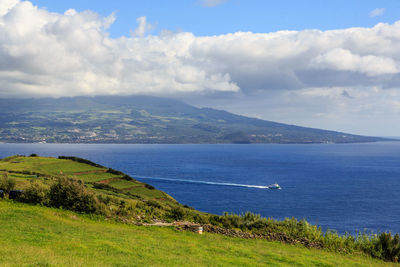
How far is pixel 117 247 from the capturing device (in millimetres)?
19859

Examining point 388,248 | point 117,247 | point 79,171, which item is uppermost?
point 117,247

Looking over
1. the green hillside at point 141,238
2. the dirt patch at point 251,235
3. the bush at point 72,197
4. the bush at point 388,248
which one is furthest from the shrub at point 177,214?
the bush at point 388,248

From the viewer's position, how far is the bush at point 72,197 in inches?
1195

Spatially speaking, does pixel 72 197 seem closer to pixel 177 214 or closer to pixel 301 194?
pixel 177 214

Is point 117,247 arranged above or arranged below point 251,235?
above

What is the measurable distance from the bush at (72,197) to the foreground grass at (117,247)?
1.18m

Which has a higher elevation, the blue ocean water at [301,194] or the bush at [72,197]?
the bush at [72,197]

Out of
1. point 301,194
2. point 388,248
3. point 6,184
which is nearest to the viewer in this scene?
point 388,248

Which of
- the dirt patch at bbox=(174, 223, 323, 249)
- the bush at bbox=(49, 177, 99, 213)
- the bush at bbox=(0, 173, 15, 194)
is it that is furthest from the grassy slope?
the dirt patch at bbox=(174, 223, 323, 249)

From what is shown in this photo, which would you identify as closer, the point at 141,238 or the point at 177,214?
the point at 141,238

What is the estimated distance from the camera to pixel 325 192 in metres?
127

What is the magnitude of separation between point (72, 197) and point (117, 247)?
1286 cm

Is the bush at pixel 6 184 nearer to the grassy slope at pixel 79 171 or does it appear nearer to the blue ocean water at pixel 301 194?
the grassy slope at pixel 79 171

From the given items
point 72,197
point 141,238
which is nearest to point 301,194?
point 72,197
